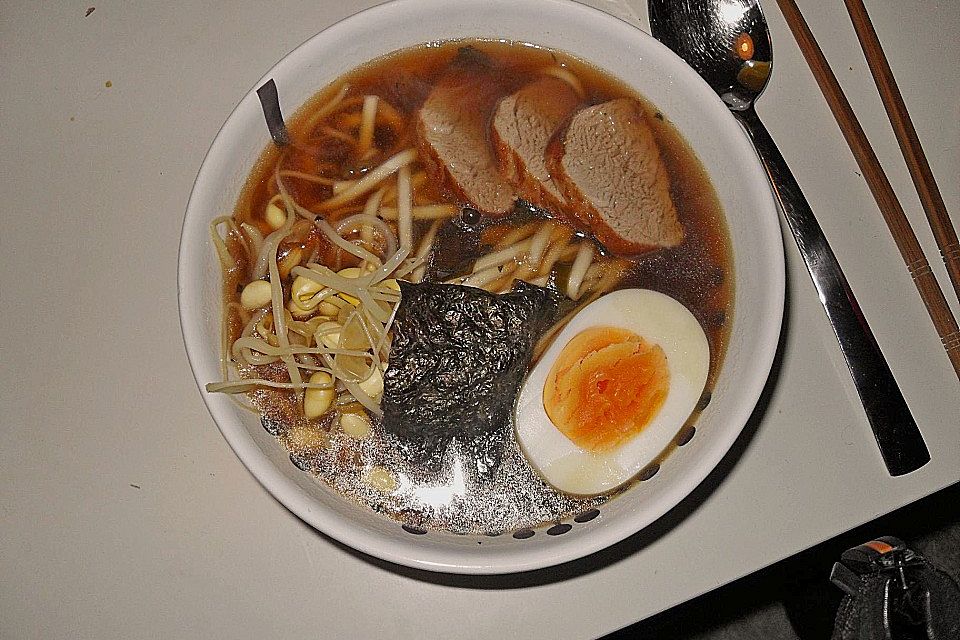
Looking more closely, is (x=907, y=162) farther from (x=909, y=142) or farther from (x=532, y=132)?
(x=532, y=132)

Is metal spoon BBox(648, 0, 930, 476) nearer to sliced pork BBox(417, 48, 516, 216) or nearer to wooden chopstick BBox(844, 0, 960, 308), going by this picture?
wooden chopstick BBox(844, 0, 960, 308)

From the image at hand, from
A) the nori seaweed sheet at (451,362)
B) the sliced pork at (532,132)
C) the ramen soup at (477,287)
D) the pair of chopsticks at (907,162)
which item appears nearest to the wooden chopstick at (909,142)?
the pair of chopsticks at (907,162)

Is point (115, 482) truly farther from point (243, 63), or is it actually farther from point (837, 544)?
point (837, 544)

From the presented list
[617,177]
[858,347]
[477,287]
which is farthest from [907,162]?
[477,287]

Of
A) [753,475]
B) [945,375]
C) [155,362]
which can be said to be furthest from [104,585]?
[945,375]

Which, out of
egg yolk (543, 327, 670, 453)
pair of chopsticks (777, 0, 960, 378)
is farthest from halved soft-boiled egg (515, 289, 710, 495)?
pair of chopsticks (777, 0, 960, 378)

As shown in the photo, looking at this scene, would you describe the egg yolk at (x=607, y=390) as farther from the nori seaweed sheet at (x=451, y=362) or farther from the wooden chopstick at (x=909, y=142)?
the wooden chopstick at (x=909, y=142)
